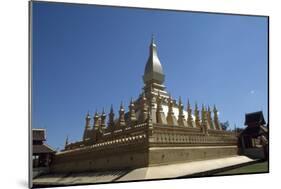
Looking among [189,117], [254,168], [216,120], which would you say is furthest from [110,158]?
[254,168]

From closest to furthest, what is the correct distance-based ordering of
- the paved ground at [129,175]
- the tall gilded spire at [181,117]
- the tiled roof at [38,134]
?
the tiled roof at [38,134] < the paved ground at [129,175] < the tall gilded spire at [181,117]

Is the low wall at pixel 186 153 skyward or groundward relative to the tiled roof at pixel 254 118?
groundward

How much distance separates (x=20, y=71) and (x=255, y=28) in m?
3.28

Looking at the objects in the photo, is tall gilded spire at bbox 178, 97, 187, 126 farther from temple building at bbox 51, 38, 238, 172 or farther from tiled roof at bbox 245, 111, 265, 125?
Answer: tiled roof at bbox 245, 111, 265, 125

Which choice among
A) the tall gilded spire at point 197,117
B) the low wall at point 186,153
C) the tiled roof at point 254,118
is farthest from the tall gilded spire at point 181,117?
the tiled roof at point 254,118

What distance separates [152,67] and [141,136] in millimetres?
886

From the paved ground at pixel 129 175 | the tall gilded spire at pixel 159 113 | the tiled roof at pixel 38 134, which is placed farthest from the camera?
the tall gilded spire at pixel 159 113

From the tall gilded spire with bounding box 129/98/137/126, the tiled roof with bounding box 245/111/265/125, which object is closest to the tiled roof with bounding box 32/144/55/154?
the tall gilded spire with bounding box 129/98/137/126

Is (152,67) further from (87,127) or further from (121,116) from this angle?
(87,127)

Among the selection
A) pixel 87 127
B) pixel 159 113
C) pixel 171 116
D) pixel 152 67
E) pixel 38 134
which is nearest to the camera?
pixel 38 134

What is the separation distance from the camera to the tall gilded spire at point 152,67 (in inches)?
209

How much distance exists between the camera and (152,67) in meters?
5.37

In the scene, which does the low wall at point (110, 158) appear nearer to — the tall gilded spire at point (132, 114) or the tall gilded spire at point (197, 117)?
the tall gilded spire at point (132, 114)

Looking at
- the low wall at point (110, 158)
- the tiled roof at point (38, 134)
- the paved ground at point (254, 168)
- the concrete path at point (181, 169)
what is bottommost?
the paved ground at point (254, 168)
